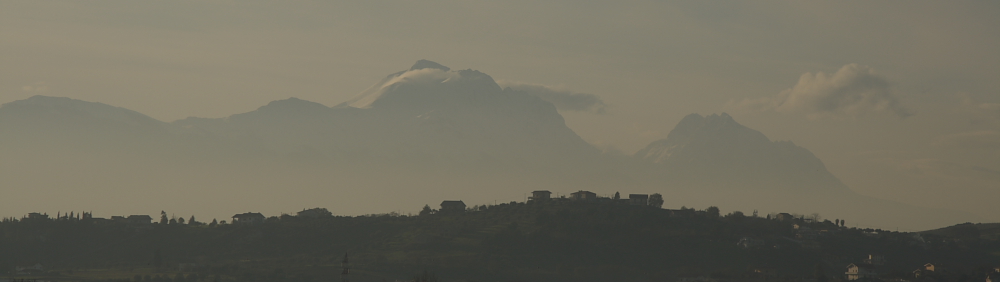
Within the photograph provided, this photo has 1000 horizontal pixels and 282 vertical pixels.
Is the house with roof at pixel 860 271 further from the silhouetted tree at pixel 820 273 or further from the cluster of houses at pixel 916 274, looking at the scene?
the silhouetted tree at pixel 820 273

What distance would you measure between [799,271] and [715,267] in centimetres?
1360

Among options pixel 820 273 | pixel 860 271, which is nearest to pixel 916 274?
pixel 860 271

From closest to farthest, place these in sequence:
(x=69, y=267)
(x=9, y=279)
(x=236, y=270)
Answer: (x=9, y=279)
(x=236, y=270)
(x=69, y=267)

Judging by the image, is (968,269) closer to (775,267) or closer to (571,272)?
(775,267)

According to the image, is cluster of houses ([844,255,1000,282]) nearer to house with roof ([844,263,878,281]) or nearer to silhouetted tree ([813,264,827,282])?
house with roof ([844,263,878,281])

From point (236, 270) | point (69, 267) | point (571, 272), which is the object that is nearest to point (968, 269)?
point (571, 272)

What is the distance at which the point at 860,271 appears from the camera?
605 feet

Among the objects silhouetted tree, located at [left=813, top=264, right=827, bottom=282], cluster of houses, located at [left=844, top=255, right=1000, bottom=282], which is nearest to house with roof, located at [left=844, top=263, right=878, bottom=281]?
cluster of houses, located at [left=844, top=255, right=1000, bottom=282]

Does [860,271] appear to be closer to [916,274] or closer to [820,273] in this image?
[916,274]

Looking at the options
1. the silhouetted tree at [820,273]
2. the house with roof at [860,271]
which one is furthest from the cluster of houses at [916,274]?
the silhouetted tree at [820,273]

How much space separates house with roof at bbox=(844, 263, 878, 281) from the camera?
182 m

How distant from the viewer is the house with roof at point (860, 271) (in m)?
182

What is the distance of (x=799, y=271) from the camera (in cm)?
19138

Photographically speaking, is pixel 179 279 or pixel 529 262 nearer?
pixel 179 279
